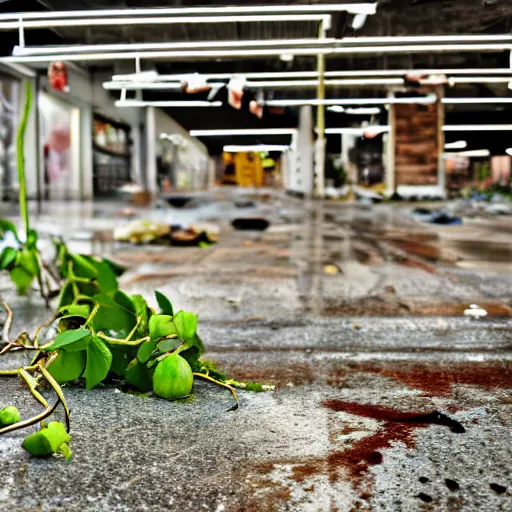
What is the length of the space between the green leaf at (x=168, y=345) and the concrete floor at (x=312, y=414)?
8 cm

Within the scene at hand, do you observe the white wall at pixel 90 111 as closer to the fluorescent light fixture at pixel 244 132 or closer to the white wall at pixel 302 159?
the fluorescent light fixture at pixel 244 132

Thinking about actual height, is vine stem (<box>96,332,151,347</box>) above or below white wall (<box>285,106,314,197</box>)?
below

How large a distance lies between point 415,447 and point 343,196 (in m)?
2.63

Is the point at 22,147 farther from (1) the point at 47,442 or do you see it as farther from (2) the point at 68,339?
(1) the point at 47,442

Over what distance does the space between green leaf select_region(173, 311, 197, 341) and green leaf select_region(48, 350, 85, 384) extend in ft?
0.47

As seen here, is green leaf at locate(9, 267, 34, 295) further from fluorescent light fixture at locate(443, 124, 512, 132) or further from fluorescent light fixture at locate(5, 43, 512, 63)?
fluorescent light fixture at locate(443, 124, 512, 132)

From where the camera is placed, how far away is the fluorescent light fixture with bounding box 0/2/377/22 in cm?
130

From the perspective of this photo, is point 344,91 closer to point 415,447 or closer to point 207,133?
point 207,133

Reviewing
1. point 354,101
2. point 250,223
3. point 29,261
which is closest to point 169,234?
point 250,223

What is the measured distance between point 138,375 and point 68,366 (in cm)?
12

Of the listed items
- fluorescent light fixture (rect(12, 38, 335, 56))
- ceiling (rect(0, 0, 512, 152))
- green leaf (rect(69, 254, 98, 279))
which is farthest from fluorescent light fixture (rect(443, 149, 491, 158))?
green leaf (rect(69, 254, 98, 279))

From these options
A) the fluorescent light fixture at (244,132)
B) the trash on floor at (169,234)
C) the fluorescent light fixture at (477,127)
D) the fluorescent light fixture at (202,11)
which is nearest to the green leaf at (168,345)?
the fluorescent light fixture at (202,11)

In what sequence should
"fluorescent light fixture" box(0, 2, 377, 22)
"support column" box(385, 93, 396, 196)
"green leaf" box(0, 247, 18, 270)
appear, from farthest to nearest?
"support column" box(385, 93, 396, 196) → "green leaf" box(0, 247, 18, 270) → "fluorescent light fixture" box(0, 2, 377, 22)

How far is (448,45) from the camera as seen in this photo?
1.48 meters
